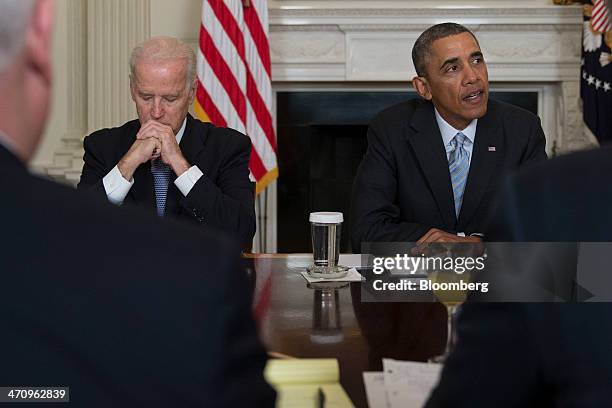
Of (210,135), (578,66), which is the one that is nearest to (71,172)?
(210,135)

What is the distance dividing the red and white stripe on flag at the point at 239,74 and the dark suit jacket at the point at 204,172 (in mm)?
1308

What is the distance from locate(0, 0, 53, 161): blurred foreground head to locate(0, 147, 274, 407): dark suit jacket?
0.02m

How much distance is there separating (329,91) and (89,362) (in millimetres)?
4526

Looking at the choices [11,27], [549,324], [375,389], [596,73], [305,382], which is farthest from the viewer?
[596,73]

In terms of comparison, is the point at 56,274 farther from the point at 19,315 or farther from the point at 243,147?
the point at 243,147

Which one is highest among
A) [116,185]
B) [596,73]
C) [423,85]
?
[596,73]

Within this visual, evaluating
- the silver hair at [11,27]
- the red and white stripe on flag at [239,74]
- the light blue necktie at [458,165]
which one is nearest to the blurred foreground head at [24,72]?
the silver hair at [11,27]

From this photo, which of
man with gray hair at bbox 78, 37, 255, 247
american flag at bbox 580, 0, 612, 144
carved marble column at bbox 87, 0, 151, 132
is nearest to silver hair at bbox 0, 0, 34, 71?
man with gray hair at bbox 78, 37, 255, 247

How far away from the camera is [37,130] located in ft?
2.21

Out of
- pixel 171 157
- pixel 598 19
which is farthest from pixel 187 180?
pixel 598 19

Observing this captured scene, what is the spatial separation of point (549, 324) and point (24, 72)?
0.57 meters

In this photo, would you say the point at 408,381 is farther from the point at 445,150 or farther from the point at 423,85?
the point at 423,85

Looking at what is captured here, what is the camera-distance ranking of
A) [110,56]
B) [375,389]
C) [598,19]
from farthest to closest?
[110,56], [598,19], [375,389]

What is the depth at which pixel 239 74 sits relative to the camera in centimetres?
434
